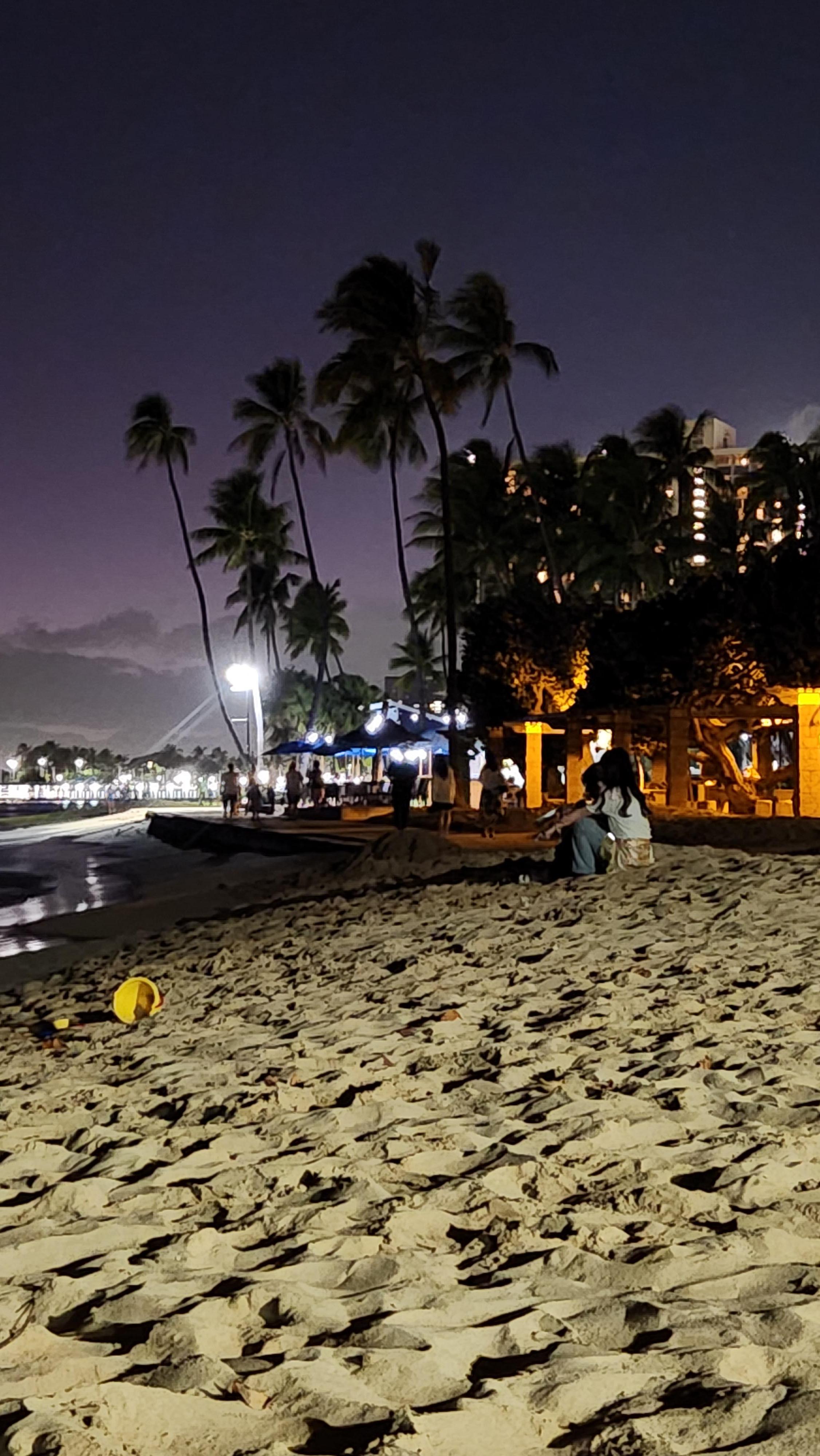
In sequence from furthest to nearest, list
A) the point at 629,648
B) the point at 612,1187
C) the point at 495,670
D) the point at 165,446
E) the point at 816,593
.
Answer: the point at 165,446 → the point at 495,670 → the point at 629,648 → the point at 816,593 → the point at 612,1187

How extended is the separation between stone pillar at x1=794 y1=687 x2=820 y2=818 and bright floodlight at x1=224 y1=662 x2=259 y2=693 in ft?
92.8

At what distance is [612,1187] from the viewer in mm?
3316

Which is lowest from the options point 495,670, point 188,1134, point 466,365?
point 188,1134

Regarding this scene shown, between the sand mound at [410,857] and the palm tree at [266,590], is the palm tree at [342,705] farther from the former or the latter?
the sand mound at [410,857]

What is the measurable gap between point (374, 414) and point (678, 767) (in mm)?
15055

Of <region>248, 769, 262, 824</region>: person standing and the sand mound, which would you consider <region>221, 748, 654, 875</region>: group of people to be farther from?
<region>248, 769, 262, 824</region>: person standing

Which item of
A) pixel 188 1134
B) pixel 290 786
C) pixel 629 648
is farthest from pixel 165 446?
pixel 188 1134

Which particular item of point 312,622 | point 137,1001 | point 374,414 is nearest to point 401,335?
point 374,414

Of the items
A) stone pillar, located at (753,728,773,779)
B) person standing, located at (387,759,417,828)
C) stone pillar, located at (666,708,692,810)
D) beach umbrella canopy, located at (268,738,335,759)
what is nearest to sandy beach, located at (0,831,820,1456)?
person standing, located at (387,759,417,828)

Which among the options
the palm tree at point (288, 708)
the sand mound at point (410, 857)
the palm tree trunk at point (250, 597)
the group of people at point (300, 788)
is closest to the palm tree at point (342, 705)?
the palm tree at point (288, 708)

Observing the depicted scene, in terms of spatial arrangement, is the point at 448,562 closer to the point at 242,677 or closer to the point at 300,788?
the point at 300,788

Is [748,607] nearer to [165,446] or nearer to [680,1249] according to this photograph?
[680,1249]

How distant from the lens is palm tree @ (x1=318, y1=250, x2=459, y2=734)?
28781mm

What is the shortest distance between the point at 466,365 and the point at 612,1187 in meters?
33.1
